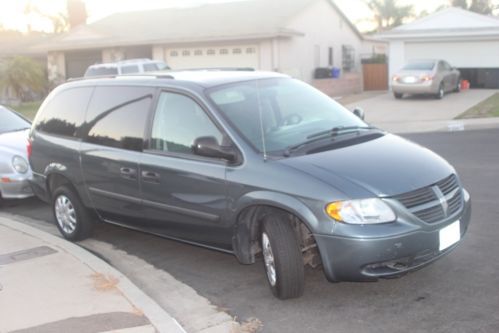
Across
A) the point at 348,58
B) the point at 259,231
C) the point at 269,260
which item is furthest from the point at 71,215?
the point at 348,58

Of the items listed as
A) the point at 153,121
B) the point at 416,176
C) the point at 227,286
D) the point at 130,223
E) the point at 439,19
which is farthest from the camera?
the point at 439,19

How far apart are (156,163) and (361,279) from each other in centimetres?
219

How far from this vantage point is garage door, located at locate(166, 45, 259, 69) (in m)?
26.6

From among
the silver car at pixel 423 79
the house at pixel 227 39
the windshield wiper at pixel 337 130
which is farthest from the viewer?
the house at pixel 227 39

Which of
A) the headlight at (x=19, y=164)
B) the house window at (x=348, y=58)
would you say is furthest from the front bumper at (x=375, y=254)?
the house window at (x=348, y=58)

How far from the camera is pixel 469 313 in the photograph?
432cm

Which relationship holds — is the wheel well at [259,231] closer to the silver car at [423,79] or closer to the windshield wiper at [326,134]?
the windshield wiper at [326,134]

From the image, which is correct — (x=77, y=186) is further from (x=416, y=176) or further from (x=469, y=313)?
(x=469, y=313)

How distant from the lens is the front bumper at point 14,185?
841 cm

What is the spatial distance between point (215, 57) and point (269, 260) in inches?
920

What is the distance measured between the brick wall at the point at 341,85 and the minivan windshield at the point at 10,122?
18.3m

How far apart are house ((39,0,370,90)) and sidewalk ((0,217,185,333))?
2036cm

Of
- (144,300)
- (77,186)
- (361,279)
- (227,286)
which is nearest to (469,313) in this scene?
(361,279)

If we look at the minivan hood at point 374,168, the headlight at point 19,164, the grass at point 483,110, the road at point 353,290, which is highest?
the minivan hood at point 374,168
